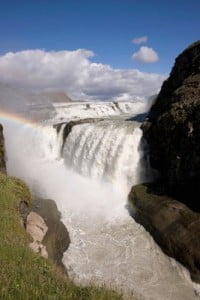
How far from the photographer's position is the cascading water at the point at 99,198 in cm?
1369

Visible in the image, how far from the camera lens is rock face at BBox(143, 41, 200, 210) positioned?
18.9m

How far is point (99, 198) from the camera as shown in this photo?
76.1 feet

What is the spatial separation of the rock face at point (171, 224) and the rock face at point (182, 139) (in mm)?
1099

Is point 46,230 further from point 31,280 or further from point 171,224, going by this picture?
point 31,280

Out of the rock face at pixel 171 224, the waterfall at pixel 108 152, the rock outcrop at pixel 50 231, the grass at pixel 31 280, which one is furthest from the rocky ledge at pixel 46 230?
the waterfall at pixel 108 152

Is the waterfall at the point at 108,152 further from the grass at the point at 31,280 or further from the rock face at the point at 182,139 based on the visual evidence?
the grass at the point at 31,280

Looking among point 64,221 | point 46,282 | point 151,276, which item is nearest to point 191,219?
point 151,276

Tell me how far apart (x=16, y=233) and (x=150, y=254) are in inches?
303

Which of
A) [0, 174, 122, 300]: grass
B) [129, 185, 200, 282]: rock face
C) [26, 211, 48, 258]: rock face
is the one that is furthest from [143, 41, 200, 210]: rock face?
[0, 174, 122, 300]: grass

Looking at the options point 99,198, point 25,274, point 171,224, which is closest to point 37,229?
point 171,224

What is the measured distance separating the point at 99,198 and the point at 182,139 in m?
7.41

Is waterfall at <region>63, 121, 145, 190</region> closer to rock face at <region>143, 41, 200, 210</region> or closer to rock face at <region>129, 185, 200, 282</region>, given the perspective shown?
rock face at <region>143, 41, 200, 210</region>

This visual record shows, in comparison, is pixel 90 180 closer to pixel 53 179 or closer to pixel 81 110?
pixel 53 179

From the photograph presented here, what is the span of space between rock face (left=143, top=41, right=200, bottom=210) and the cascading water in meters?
2.00
